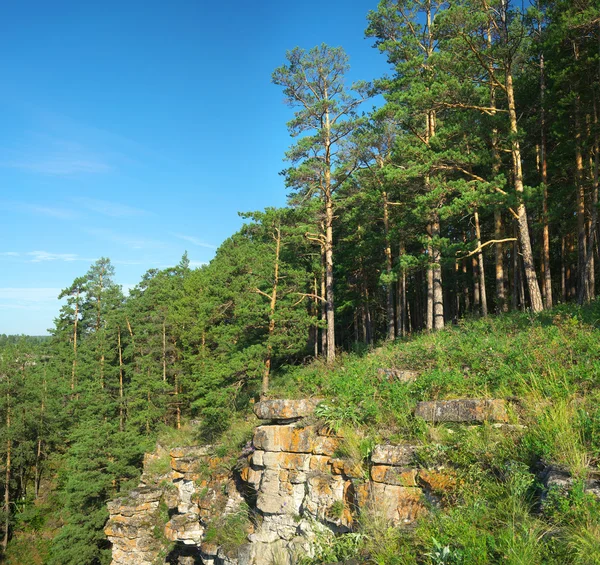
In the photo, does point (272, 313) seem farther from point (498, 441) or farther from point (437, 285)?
point (498, 441)

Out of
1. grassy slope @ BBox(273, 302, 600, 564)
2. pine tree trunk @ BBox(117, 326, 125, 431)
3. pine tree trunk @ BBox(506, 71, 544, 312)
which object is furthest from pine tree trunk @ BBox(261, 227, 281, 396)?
pine tree trunk @ BBox(117, 326, 125, 431)

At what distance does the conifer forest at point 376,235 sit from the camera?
46.5ft

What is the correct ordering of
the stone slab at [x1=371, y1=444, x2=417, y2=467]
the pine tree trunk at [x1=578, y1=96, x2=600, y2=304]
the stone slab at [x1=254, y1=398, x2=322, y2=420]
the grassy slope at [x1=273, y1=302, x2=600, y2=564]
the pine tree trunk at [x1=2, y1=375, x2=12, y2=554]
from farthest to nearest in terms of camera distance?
1. the pine tree trunk at [x1=2, y1=375, x2=12, y2=554]
2. the pine tree trunk at [x1=578, y1=96, x2=600, y2=304]
3. the stone slab at [x1=254, y1=398, x2=322, y2=420]
4. the stone slab at [x1=371, y1=444, x2=417, y2=467]
5. the grassy slope at [x1=273, y1=302, x2=600, y2=564]

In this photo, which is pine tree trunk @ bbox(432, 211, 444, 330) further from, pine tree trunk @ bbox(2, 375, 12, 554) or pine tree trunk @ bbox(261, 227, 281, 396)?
pine tree trunk @ bbox(2, 375, 12, 554)

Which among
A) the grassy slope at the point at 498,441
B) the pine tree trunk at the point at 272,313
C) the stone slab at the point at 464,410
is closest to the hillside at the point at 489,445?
the grassy slope at the point at 498,441

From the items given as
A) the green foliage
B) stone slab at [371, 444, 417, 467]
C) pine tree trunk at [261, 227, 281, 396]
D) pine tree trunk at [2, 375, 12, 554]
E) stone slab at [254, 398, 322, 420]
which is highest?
pine tree trunk at [261, 227, 281, 396]

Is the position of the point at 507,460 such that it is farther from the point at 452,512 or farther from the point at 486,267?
the point at 486,267

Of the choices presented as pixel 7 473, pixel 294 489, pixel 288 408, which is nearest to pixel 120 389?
pixel 7 473

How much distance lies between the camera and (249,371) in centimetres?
1862

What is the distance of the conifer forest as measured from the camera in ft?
46.5

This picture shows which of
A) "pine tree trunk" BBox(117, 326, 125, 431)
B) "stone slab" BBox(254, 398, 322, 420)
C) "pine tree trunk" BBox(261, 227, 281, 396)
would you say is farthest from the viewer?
"pine tree trunk" BBox(117, 326, 125, 431)

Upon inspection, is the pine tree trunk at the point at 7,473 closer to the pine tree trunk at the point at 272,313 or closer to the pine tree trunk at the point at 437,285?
the pine tree trunk at the point at 272,313

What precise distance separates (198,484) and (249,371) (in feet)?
17.0

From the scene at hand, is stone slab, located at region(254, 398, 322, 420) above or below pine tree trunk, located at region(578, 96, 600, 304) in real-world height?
below
